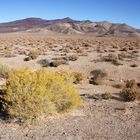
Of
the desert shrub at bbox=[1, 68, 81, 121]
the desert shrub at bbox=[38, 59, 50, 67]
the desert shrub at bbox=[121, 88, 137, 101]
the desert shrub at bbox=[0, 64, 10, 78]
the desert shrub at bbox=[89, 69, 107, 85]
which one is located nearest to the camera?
the desert shrub at bbox=[1, 68, 81, 121]

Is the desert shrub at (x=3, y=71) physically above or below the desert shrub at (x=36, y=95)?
below

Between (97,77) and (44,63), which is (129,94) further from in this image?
(44,63)

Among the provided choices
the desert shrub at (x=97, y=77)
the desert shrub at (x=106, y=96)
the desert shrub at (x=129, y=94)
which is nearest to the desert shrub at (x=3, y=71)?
the desert shrub at (x=97, y=77)

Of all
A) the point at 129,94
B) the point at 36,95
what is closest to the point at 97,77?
the point at 129,94

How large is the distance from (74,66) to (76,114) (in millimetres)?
12670

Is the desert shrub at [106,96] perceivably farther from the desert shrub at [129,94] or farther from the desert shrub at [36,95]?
the desert shrub at [36,95]

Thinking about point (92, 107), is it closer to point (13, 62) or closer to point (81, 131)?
point (81, 131)

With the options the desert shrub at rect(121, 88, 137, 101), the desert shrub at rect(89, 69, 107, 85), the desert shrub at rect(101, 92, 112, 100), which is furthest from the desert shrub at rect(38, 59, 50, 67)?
the desert shrub at rect(121, 88, 137, 101)

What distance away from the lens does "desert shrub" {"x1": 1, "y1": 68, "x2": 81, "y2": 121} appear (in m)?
11.3

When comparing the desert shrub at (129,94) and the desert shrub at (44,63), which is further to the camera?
the desert shrub at (44,63)

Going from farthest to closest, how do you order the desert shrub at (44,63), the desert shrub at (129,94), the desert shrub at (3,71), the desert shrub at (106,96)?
the desert shrub at (44,63) → the desert shrub at (3,71) → the desert shrub at (106,96) → the desert shrub at (129,94)

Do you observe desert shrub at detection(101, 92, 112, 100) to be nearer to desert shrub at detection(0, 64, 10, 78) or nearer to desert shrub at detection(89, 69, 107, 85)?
desert shrub at detection(89, 69, 107, 85)

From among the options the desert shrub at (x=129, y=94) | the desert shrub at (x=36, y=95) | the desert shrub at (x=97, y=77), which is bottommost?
the desert shrub at (x=97, y=77)

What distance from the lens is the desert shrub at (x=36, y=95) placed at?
11266 mm
